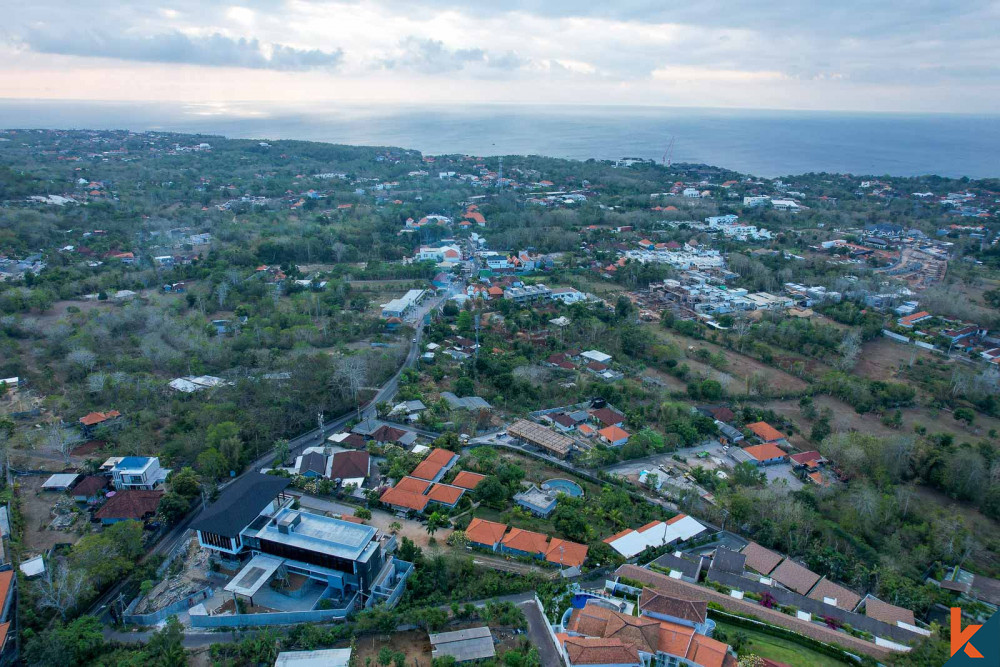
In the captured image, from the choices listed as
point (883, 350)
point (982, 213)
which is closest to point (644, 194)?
point (982, 213)

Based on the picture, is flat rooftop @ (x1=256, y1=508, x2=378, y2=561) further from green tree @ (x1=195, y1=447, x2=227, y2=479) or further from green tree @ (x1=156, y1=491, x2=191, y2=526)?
green tree @ (x1=195, y1=447, x2=227, y2=479)

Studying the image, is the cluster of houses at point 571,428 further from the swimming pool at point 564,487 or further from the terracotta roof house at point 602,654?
the terracotta roof house at point 602,654

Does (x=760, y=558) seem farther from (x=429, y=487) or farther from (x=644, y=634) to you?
(x=429, y=487)

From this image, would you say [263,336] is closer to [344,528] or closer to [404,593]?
[344,528]

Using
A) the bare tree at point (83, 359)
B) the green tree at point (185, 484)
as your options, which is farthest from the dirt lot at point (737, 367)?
the bare tree at point (83, 359)

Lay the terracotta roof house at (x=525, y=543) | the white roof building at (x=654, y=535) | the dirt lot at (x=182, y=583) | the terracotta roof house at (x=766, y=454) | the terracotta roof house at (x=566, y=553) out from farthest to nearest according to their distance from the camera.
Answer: the terracotta roof house at (x=766, y=454), the white roof building at (x=654, y=535), the terracotta roof house at (x=525, y=543), the terracotta roof house at (x=566, y=553), the dirt lot at (x=182, y=583)

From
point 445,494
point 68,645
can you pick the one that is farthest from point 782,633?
point 68,645

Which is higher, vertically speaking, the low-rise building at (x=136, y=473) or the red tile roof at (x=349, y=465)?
the low-rise building at (x=136, y=473)
